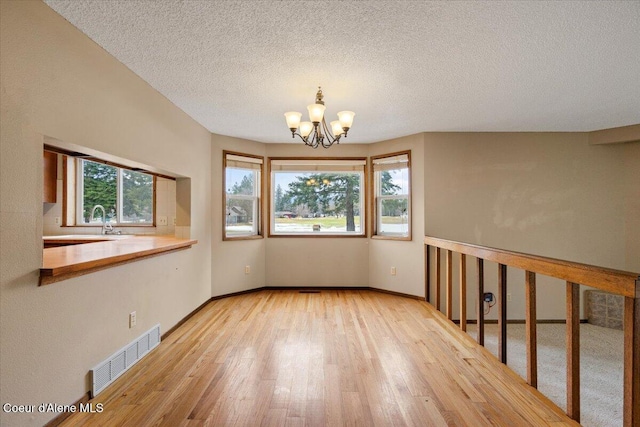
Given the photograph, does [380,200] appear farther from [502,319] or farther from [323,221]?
[502,319]

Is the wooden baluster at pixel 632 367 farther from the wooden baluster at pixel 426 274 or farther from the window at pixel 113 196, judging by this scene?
the window at pixel 113 196

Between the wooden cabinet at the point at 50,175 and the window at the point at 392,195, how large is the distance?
4.60 meters

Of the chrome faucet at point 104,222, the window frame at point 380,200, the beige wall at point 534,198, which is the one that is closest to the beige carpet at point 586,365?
the beige wall at point 534,198

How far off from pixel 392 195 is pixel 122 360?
4002 mm

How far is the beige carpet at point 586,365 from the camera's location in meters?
2.37

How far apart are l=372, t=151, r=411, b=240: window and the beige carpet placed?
5.67 ft

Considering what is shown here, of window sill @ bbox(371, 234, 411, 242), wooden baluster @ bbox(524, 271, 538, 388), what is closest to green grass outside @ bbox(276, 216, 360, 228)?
window sill @ bbox(371, 234, 411, 242)

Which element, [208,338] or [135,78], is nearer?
[135,78]

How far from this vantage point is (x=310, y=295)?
4.83 m

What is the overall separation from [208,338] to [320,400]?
153 centimetres

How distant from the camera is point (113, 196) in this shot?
444 cm

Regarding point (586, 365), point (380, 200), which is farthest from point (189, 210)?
point (586, 365)

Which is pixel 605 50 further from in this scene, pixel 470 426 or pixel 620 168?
pixel 620 168

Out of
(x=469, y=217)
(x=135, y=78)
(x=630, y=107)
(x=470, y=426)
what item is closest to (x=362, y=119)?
(x=469, y=217)
